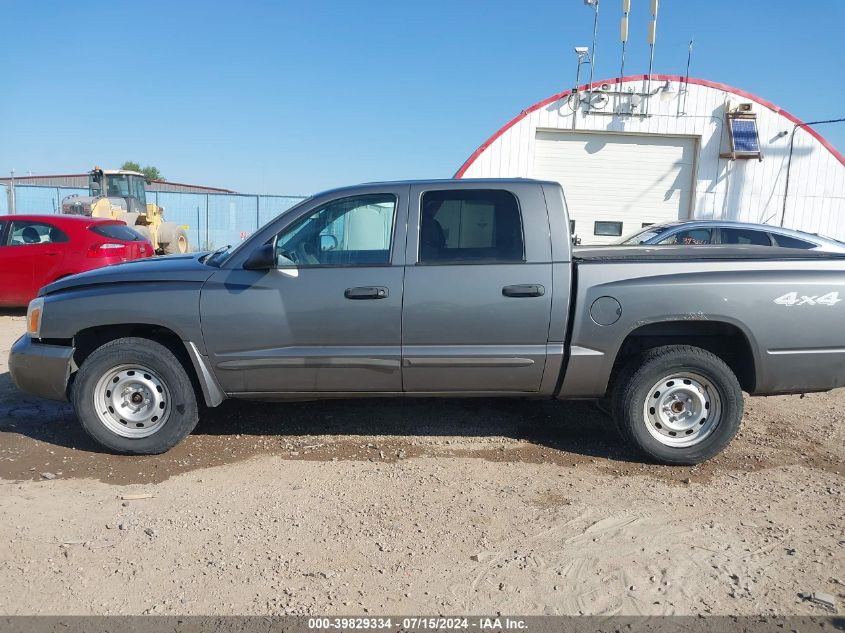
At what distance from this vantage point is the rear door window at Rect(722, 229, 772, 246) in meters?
8.79

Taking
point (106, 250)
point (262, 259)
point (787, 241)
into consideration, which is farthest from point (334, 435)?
point (787, 241)

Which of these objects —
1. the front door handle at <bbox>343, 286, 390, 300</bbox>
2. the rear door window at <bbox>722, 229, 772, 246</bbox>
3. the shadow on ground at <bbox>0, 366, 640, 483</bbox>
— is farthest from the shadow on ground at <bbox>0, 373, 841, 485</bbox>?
the rear door window at <bbox>722, 229, 772, 246</bbox>

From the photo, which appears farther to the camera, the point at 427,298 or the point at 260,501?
the point at 427,298

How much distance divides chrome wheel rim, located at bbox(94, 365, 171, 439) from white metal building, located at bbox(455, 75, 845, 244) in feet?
42.0

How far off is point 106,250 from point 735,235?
916 centimetres

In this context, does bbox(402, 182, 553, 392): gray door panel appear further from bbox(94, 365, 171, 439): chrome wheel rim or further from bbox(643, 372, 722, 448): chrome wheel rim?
bbox(94, 365, 171, 439): chrome wheel rim

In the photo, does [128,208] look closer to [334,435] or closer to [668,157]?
[668,157]

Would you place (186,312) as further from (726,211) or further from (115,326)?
(726,211)

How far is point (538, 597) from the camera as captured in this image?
113 inches

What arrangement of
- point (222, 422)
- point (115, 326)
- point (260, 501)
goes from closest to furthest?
point (260, 501) < point (115, 326) < point (222, 422)

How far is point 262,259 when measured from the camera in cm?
415

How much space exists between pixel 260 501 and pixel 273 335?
3.56 ft

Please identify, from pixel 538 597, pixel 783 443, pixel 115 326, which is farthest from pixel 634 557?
pixel 115 326

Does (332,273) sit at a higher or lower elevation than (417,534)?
higher
